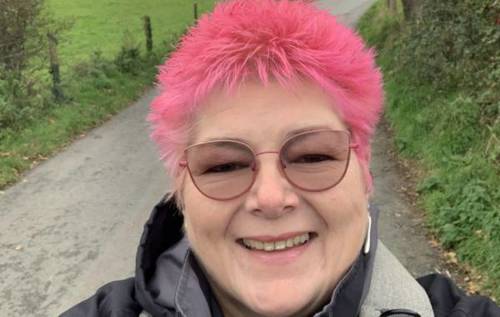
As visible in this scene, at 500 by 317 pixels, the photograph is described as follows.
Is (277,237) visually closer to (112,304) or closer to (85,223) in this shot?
(112,304)

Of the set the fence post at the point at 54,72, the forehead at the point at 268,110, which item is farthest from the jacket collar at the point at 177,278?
the fence post at the point at 54,72

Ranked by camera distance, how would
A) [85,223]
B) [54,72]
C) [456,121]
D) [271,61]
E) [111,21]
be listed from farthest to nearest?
1. [111,21]
2. [54,72]
3. [456,121]
4. [85,223]
5. [271,61]

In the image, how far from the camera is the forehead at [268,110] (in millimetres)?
1412

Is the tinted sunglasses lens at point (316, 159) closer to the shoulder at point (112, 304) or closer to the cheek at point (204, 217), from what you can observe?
the cheek at point (204, 217)

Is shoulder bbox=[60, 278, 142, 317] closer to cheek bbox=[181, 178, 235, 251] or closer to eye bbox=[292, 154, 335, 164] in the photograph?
cheek bbox=[181, 178, 235, 251]

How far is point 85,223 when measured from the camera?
5785mm

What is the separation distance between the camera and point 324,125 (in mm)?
1437

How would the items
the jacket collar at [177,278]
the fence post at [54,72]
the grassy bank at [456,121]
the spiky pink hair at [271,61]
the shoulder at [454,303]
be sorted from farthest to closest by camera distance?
the fence post at [54,72] → the grassy bank at [456,121] → the shoulder at [454,303] → the jacket collar at [177,278] → the spiky pink hair at [271,61]

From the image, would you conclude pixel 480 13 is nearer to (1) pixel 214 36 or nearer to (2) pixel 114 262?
(2) pixel 114 262

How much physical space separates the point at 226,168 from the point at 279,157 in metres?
0.14

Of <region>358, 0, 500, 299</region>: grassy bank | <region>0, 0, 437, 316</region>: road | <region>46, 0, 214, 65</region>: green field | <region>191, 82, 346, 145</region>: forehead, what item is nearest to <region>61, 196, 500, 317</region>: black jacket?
<region>191, 82, 346, 145</region>: forehead

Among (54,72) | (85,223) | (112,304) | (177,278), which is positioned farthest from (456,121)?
(54,72)

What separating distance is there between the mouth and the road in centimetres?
221

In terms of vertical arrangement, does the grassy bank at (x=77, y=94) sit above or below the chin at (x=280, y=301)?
below
